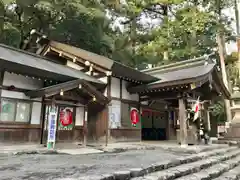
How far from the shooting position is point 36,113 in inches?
343

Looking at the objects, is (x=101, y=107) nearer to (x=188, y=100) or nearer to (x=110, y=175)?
(x=188, y=100)

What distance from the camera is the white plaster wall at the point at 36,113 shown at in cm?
862

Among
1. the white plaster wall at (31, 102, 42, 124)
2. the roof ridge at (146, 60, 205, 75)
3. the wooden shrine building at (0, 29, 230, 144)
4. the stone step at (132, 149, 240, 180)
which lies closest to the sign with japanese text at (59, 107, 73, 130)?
the wooden shrine building at (0, 29, 230, 144)

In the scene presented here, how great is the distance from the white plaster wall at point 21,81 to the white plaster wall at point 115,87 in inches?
128

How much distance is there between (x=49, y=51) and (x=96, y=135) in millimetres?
5740

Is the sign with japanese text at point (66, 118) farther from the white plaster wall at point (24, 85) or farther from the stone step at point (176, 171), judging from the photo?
the stone step at point (176, 171)

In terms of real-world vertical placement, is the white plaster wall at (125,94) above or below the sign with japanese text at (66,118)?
above

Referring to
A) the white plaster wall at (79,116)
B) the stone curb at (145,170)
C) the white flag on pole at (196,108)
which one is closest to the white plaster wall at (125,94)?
the white plaster wall at (79,116)

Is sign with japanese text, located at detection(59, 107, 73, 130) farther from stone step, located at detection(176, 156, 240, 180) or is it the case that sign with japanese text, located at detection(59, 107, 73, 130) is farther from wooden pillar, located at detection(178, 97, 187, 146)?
stone step, located at detection(176, 156, 240, 180)

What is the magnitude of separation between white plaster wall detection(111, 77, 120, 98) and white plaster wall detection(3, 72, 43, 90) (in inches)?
128

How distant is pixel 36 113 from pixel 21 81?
1364mm

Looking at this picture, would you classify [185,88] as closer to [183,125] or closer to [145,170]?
[183,125]

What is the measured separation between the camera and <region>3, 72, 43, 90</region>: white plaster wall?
806cm

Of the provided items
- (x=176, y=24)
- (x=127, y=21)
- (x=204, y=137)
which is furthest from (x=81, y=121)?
(x=127, y=21)
